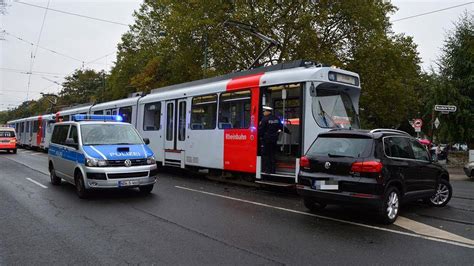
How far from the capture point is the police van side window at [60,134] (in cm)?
1153

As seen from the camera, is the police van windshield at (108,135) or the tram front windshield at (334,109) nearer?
the tram front windshield at (334,109)

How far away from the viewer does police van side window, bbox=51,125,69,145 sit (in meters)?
11.5

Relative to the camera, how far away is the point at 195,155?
555 inches

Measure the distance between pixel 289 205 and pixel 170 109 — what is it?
785 cm

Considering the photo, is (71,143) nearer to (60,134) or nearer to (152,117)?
(60,134)

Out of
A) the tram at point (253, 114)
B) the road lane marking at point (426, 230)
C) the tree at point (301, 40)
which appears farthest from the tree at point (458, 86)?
the road lane marking at point (426, 230)

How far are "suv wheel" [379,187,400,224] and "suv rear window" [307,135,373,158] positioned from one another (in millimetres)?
797

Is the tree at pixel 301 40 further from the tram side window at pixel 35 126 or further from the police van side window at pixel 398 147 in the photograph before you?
the police van side window at pixel 398 147

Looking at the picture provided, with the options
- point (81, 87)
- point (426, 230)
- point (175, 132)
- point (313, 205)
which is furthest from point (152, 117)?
point (81, 87)

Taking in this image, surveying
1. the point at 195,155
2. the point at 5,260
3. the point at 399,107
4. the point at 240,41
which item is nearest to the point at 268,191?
the point at 195,155

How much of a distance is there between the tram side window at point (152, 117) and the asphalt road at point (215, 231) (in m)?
6.29

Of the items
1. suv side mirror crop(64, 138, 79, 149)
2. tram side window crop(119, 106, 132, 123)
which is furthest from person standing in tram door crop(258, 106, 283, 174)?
tram side window crop(119, 106, 132, 123)

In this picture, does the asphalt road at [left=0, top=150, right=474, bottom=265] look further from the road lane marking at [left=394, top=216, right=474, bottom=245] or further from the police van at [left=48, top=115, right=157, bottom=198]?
the police van at [left=48, top=115, right=157, bottom=198]

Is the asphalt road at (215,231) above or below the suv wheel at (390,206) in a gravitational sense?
below
